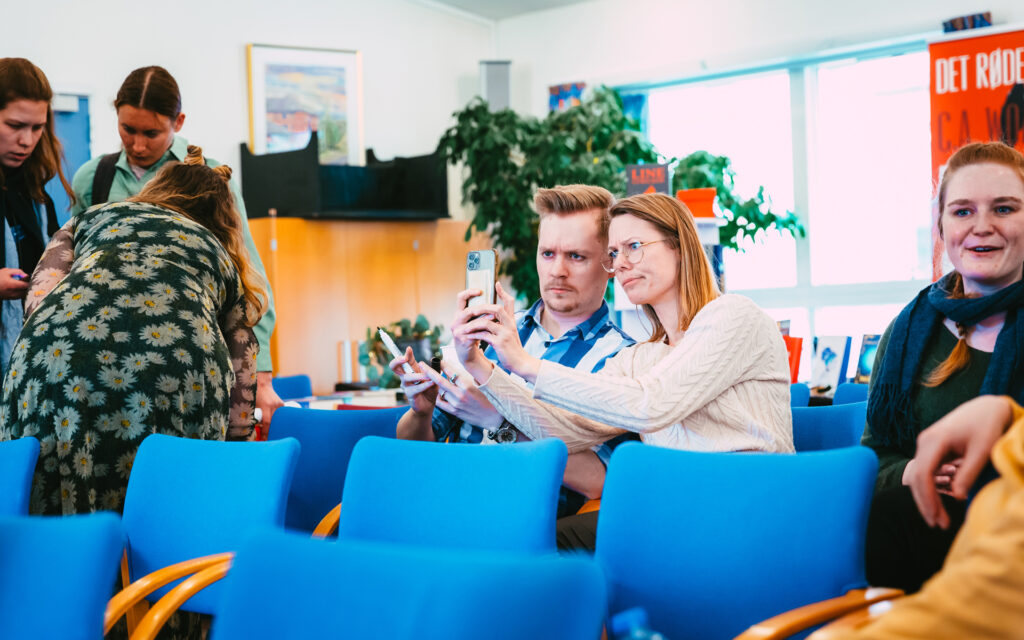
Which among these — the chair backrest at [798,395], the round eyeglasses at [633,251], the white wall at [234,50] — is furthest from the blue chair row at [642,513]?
the white wall at [234,50]

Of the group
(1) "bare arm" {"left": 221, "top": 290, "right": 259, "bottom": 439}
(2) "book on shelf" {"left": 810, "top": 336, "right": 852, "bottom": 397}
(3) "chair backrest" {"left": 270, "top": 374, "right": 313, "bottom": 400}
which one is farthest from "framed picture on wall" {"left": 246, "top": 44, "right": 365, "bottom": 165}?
(1) "bare arm" {"left": 221, "top": 290, "right": 259, "bottom": 439}

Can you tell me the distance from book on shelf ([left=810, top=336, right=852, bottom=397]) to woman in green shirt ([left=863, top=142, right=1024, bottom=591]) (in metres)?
2.40

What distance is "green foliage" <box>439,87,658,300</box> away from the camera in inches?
273

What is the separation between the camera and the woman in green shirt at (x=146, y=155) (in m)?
3.05

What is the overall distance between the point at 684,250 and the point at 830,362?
8.89ft

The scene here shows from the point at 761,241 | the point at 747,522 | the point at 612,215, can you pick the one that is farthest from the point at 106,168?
the point at 761,241

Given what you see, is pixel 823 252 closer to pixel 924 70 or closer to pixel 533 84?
pixel 924 70

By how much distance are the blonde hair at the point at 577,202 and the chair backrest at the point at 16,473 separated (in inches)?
50.8

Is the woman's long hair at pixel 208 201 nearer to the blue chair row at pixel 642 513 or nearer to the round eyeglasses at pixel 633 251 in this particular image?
the blue chair row at pixel 642 513

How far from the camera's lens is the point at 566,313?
2465 mm

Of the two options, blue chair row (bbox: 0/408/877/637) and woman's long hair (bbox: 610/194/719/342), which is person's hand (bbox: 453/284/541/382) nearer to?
blue chair row (bbox: 0/408/877/637)

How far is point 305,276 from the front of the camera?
21.9 ft

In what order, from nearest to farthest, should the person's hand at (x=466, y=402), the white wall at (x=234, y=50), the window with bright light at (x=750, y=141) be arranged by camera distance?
the person's hand at (x=466, y=402) → the white wall at (x=234, y=50) → the window with bright light at (x=750, y=141)

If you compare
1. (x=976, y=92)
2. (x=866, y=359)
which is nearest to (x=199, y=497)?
(x=866, y=359)
